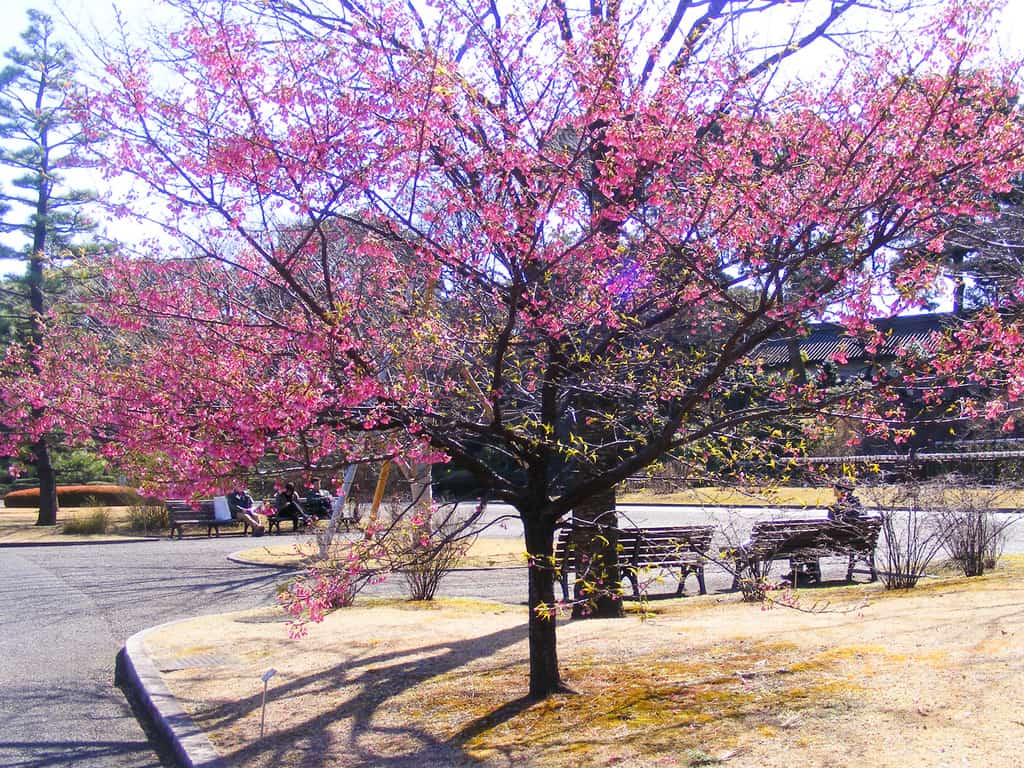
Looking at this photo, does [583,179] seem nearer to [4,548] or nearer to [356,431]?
[356,431]

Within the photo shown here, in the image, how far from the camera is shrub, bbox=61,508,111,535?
80.7 ft

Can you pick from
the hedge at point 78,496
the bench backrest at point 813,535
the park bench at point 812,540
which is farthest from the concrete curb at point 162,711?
the hedge at point 78,496

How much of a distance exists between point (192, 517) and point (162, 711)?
61.5ft

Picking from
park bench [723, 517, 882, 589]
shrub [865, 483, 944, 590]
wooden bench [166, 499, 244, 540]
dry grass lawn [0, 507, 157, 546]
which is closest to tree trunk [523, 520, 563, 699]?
park bench [723, 517, 882, 589]

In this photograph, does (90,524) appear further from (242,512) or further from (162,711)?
(162,711)

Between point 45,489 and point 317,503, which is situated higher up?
point 45,489

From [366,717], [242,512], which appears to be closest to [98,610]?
[366,717]

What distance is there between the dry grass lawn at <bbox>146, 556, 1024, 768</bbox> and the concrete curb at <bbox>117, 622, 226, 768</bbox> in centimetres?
14

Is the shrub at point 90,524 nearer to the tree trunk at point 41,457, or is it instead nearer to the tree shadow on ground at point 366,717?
the tree trunk at point 41,457

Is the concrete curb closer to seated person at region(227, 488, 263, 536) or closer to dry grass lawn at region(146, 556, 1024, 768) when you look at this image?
dry grass lawn at region(146, 556, 1024, 768)

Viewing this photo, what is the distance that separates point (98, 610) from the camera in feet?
39.9

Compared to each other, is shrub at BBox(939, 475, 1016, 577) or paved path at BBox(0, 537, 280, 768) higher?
shrub at BBox(939, 475, 1016, 577)

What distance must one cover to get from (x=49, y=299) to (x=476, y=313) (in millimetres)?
24165

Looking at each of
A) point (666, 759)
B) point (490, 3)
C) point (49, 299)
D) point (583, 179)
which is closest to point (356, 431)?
point (583, 179)
